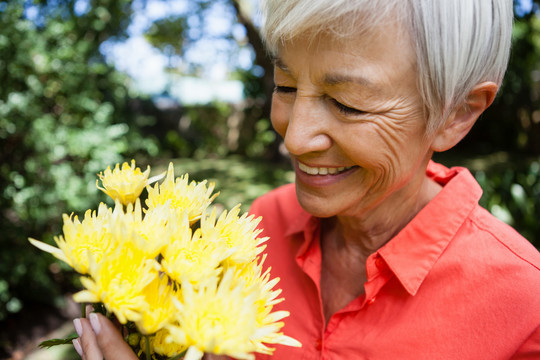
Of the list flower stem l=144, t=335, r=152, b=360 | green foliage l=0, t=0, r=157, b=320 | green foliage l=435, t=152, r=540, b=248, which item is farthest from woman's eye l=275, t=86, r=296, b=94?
green foliage l=0, t=0, r=157, b=320

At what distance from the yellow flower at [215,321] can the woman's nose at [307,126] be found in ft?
A: 1.83

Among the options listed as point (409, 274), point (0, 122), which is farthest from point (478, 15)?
point (0, 122)

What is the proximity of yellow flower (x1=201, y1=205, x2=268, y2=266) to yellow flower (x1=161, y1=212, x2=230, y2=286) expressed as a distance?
26 millimetres

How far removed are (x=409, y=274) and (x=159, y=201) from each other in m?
0.84

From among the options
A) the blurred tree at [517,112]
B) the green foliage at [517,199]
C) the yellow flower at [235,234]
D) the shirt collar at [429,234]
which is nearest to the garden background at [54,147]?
the green foliage at [517,199]

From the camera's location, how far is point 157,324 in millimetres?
821

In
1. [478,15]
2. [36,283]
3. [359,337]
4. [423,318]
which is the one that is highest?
[478,15]

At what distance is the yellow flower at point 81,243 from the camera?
0.86 meters

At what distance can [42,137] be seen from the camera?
156 inches

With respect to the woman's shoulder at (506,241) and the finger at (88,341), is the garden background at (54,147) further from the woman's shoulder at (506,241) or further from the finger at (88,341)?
the finger at (88,341)

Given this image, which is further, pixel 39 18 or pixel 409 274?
pixel 39 18

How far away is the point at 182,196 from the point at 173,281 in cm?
23

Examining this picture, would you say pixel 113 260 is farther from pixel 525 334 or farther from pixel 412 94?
pixel 525 334

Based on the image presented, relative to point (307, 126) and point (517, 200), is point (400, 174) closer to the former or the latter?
point (307, 126)
